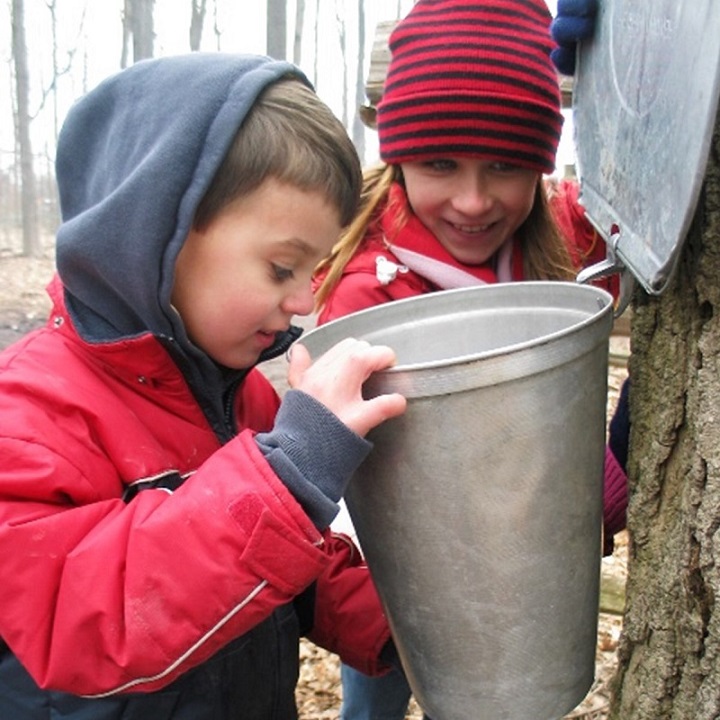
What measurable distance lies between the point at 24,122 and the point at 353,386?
16.5 metres

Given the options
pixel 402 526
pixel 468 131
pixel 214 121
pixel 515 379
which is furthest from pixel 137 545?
pixel 468 131

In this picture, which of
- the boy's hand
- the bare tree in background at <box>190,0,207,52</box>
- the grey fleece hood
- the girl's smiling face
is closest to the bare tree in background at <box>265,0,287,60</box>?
the bare tree in background at <box>190,0,207,52</box>

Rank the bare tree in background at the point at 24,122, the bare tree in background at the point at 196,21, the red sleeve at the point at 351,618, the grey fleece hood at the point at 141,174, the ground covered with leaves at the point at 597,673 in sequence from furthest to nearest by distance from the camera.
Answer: the bare tree in background at the point at 196,21 → the bare tree in background at the point at 24,122 → the ground covered with leaves at the point at 597,673 → the red sleeve at the point at 351,618 → the grey fleece hood at the point at 141,174

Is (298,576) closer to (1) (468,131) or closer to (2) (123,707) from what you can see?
(2) (123,707)

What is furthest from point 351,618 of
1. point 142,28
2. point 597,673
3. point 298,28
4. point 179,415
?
point 298,28

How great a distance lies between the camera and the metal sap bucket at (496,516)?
1054 millimetres

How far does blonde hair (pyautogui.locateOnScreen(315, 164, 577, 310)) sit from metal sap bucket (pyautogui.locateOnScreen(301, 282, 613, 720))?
2.40ft

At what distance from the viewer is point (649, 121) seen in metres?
0.97

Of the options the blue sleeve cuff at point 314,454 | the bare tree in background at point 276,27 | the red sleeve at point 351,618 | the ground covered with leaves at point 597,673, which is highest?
the blue sleeve cuff at point 314,454

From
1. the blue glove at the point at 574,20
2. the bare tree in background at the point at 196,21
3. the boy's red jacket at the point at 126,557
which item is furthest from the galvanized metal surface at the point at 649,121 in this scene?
the bare tree in background at the point at 196,21

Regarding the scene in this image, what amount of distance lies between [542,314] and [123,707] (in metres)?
0.86

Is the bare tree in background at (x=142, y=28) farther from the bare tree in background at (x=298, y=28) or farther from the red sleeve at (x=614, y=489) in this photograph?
the red sleeve at (x=614, y=489)

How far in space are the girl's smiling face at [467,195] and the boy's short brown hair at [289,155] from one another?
561 mm

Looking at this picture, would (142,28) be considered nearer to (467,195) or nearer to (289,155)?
(467,195)
